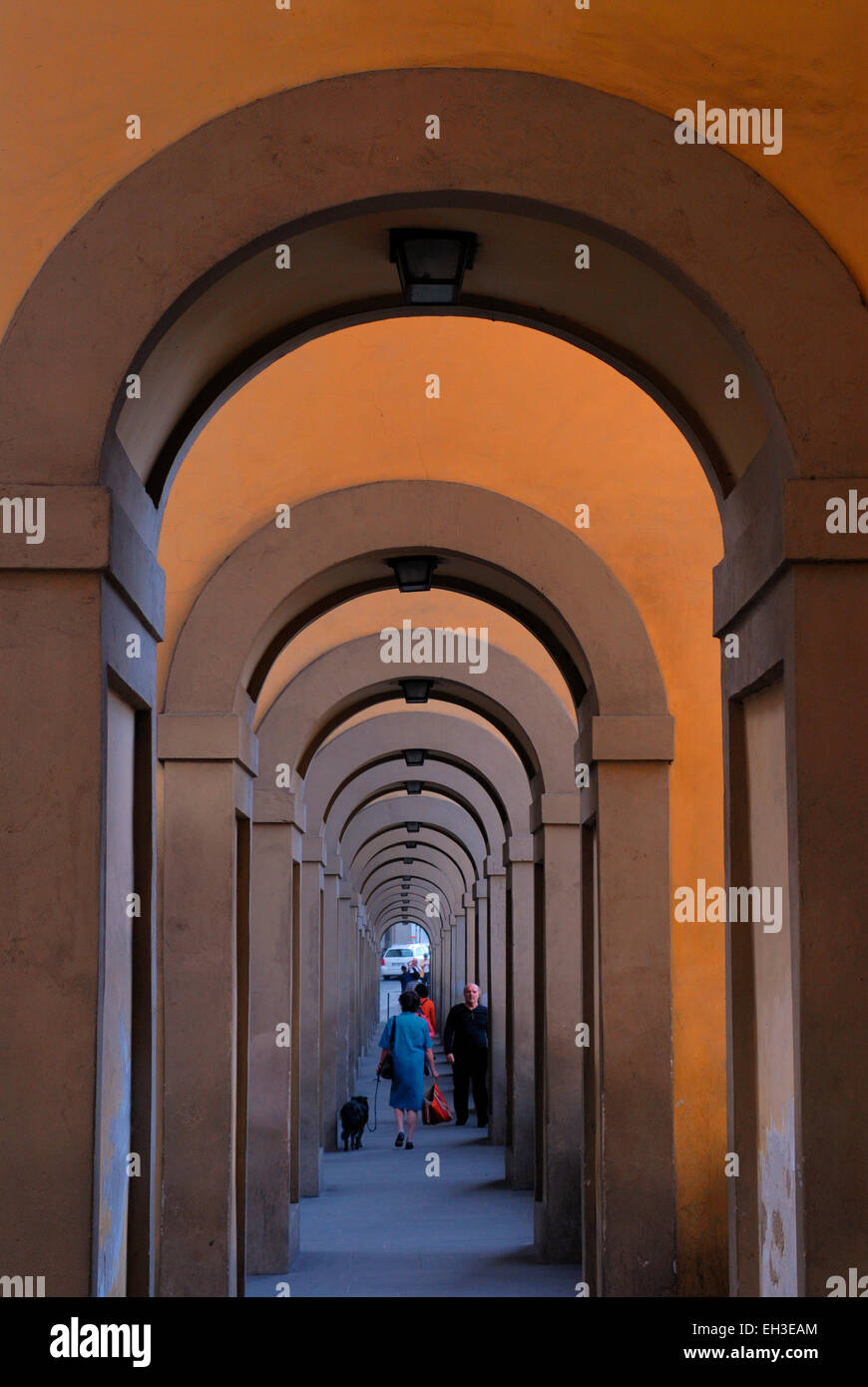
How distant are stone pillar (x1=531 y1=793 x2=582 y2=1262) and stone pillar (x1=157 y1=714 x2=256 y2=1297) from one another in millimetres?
3354

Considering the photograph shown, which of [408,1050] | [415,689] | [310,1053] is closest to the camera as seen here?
[415,689]

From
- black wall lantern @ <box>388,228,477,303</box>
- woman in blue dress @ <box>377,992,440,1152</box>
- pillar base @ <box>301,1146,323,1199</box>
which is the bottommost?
pillar base @ <box>301,1146,323,1199</box>

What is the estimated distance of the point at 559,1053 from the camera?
11.0m

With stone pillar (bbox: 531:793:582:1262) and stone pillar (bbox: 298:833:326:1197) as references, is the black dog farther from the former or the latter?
stone pillar (bbox: 531:793:582:1262)

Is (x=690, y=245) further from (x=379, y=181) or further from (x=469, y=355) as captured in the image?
(x=469, y=355)

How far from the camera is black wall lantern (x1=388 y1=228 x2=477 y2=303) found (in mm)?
4973

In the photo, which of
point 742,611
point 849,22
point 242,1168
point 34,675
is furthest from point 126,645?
point 242,1168

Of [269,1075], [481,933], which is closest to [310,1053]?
[269,1075]

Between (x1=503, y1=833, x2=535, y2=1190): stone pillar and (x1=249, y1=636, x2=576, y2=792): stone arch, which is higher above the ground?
(x1=249, y1=636, x2=576, y2=792): stone arch

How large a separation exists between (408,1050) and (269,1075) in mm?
6385

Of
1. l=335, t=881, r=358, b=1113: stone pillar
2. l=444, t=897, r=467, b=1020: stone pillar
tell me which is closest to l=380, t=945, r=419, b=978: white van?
l=444, t=897, r=467, b=1020: stone pillar

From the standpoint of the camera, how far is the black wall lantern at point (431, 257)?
196 inches

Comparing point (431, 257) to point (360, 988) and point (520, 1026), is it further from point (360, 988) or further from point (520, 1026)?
point (360, 988)

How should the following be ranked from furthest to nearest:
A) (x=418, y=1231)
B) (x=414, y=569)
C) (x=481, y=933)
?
(x=481, y=933), (x=418, y=1231), (x=414, y=569)
